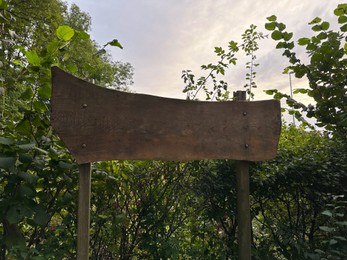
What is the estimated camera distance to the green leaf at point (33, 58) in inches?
54.2

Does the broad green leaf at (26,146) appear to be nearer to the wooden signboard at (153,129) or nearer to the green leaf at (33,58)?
the wooden signboard at (153,129)

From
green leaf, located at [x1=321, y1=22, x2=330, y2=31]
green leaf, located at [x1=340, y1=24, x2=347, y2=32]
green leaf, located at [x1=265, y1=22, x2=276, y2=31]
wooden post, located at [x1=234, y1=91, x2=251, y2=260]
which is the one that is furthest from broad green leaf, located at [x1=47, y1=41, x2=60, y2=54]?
green leaf, located at [x1=340, y1=24, x2=347, y2=32]

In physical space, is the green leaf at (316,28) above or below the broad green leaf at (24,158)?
above

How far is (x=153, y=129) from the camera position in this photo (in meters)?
1.61

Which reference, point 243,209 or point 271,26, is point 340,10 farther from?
point 243,209

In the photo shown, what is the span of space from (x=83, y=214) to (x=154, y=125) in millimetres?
632

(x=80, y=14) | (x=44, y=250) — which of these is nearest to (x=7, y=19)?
(x=44, y=250)

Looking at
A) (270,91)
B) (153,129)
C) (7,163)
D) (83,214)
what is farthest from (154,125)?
(270,91)

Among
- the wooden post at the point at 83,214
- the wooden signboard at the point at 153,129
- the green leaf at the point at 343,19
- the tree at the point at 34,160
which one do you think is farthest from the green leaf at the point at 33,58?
the green leaf at the point at 343,19

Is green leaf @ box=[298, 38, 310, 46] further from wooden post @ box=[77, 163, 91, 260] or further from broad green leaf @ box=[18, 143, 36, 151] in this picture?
broad green leaf @ box=[18, 143, 36, 151]

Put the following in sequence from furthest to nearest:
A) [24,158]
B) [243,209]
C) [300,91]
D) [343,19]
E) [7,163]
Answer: [300,91], [343,19], [243,209], [24,158], [7,163]

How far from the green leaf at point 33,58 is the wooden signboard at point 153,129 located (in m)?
0.11

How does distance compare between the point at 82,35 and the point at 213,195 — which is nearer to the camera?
the point at 82,35

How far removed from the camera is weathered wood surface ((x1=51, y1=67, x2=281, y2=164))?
1468mm
